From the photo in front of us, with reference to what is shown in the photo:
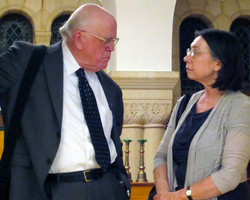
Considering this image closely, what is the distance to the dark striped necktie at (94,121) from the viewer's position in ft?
7.42

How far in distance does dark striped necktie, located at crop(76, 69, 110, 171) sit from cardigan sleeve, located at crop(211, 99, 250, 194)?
0.59 m

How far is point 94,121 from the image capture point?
2.30m

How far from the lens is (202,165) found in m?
2.39

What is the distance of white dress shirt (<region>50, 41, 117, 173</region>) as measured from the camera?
2.17 meters

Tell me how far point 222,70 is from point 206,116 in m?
0.28

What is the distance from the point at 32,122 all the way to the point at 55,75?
0.28 m

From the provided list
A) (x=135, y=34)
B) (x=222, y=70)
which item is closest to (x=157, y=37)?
(x=135, y=34)

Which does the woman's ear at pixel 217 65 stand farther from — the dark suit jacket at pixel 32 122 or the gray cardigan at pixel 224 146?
the dark suit jacket at pixel 32 122

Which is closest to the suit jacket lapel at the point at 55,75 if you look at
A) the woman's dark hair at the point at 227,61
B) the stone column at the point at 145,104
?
the woman's dark hair at the point at 227,61

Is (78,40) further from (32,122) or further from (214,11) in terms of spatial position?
(214,11)

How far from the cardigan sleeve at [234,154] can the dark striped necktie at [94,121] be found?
59cm

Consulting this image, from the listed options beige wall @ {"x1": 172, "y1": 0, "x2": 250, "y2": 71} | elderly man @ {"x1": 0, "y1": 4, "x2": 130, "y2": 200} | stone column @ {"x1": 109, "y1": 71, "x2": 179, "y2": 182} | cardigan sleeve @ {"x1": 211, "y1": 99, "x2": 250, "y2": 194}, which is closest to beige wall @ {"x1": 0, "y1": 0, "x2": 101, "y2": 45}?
beige wall @ {"x1": 172, "y1": 0, "x2": 250, "y2": 71}

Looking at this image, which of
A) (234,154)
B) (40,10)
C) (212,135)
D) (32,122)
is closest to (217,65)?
(212,135)

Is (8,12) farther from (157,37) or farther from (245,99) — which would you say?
(245,99)
